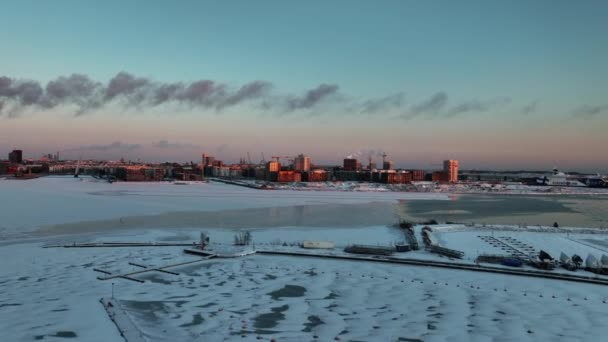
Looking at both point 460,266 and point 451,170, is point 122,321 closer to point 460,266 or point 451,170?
point 460,266

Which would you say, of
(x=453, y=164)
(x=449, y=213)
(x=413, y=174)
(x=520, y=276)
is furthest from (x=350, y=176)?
(x=520, y=276)

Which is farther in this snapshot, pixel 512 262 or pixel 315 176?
pixel 315 176

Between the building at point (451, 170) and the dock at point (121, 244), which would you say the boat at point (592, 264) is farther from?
the building at point (451, 170)

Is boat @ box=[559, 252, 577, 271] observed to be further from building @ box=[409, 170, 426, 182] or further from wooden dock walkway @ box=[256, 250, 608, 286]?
building @ box=[409, 170, 426, 182]

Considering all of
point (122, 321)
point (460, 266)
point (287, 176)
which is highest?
point (287, 176)

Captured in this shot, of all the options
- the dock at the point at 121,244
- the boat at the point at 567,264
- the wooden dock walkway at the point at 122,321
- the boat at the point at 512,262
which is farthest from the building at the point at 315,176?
the wooden dock walkway at the point at 122,321

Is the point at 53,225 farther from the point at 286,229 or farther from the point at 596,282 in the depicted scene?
the point at 596,282

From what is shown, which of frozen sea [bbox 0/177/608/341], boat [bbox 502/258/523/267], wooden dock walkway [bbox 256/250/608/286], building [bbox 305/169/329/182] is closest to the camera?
frozen sea [bbox 0/177/608/341]

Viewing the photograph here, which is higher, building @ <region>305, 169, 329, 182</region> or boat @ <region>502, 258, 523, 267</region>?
building @ <region>305, 169, 329, 182</region>

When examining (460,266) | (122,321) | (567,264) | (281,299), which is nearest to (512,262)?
(567,264)

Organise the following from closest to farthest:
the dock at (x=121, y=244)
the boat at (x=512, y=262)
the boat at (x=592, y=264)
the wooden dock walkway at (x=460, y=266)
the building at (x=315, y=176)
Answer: the wooden dock walkway at (x=460, y=266)
the boat at (x=592, y=264)
the boat at (x=512, y=262)
the dock at (x=121, y=244)
the building at (x=315, y=176)

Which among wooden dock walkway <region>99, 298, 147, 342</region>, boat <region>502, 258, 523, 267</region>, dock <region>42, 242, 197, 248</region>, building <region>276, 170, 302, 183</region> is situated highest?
building <region>276, 170, 302, 183</region>

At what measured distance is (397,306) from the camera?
24.7ft

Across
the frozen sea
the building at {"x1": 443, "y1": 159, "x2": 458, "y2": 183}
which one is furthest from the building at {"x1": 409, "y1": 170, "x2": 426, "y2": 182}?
the frozen sea
